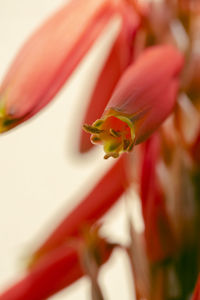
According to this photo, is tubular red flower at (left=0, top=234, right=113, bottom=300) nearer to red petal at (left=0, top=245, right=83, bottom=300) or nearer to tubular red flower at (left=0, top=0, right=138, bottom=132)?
red petal at (left=0, top=245, right=83, bottom=300)

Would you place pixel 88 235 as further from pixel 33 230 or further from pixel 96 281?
pixel 33 230

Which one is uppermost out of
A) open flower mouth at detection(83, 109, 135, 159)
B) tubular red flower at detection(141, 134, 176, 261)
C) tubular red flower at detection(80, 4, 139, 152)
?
tubular red flower at detection(80, 4, 139, 152)

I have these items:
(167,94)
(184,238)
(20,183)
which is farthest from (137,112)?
(20,183)

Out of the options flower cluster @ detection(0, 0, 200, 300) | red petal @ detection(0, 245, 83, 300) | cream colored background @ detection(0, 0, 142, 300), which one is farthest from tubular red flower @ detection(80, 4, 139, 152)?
cream colored background @ detection(0, 0, 142, 300)

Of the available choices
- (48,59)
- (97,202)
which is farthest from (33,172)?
(48,59)

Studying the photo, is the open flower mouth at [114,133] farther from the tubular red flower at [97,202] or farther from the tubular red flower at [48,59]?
the tubular red flower at [97,202]

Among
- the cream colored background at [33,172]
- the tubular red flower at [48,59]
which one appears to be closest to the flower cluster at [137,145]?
the tubular red flower at [48,59]

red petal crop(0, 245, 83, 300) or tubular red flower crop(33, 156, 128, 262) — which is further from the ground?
tubular red flower crop(33, 156, 128, 262)
